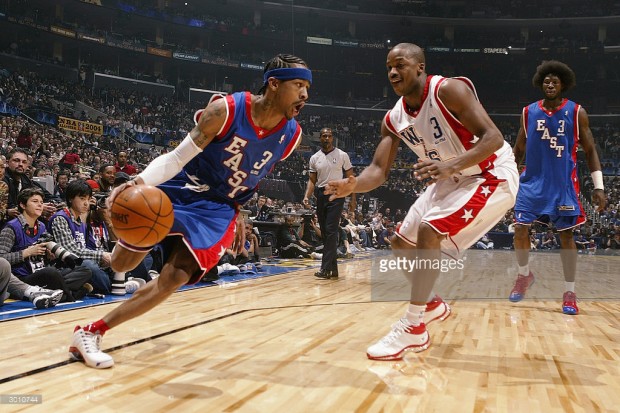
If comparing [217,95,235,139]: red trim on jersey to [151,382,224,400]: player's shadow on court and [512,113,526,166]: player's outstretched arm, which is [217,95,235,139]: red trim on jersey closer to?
[151,382,224,400]: player's shadow on court

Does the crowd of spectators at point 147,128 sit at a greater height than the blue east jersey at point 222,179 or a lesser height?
greater

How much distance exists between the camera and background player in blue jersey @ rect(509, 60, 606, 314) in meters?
5.08

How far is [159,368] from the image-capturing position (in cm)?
272

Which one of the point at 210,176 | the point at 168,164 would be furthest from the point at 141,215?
the point at 210,176

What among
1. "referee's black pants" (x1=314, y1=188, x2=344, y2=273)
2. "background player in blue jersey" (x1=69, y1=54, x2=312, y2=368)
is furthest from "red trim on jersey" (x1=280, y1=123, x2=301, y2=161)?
"referee's black pants" (x1=314, y1=188, x2=344, y2=273)

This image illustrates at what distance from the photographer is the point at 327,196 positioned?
25.1ft

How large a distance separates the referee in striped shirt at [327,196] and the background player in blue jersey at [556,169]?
9.15ft

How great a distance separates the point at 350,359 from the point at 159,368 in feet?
3.46

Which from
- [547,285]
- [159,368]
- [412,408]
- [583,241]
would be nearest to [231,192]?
[159,368]

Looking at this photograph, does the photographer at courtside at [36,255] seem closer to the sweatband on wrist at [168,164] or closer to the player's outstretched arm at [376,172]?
the sweatband on wrist at [168,164]

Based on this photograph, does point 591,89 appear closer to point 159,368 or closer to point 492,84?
point 492,84

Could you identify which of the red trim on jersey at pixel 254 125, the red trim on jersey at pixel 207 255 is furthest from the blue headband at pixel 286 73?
the red trim on jersey at pixel 207 255

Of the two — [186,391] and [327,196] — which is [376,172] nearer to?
[186,391]

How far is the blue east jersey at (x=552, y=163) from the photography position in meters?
5.11
